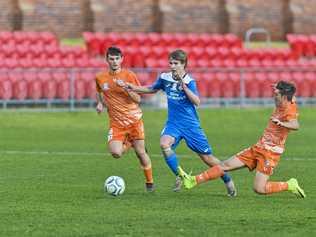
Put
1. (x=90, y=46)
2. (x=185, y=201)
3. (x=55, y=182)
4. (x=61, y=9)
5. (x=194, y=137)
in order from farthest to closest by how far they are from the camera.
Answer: (x=61, y=9)
(x=90, y=46)
(x=55, y=182)
(x=194, y=137)
(x=185, y=201)

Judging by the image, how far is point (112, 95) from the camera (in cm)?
1652

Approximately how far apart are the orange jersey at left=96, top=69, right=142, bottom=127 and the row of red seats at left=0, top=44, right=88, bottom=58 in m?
17.9

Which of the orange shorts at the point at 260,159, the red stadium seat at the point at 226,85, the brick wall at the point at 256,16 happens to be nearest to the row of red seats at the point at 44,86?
the red stadium seat at the point at 226,85

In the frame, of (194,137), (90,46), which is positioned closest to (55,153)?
(194,137)

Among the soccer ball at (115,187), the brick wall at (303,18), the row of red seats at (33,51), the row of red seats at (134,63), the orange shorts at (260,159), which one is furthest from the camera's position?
the brick wall at (303,18)

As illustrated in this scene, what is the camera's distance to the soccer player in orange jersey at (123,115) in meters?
16.4

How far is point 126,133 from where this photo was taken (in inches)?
650

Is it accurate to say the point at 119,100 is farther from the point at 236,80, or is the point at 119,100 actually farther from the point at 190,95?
the point at 236,80

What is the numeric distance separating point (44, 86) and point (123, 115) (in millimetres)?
15230

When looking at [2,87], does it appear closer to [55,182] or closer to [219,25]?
[55,182]

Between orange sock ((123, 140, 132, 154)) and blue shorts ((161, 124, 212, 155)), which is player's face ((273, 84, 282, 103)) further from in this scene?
orange sock ((123, 140, 132, 154))

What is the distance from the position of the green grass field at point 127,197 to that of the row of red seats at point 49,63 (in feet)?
16.9

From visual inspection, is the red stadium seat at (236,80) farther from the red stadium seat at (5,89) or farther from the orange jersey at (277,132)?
the orange jersey at (277,132)

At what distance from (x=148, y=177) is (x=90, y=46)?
22849 millimetres
